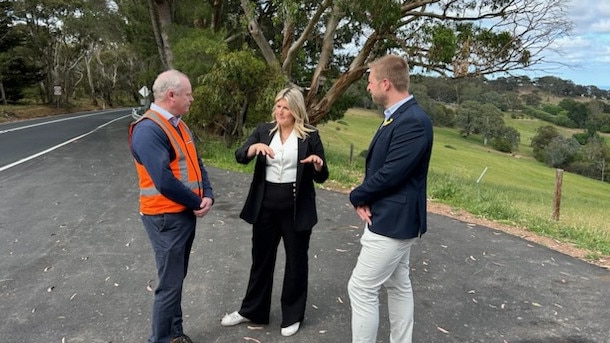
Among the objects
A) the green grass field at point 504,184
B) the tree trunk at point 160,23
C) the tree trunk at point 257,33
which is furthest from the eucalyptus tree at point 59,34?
the green grass field at point 504,184

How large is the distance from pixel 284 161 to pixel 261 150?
0.63 feet

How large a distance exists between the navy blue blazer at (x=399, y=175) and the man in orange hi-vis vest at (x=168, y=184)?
1.11m

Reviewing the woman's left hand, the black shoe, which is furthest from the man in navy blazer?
the black shoe

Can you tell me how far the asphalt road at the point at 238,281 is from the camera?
11.7ft

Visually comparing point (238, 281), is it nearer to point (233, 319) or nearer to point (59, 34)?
point (233, 319)

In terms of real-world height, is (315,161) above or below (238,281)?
above

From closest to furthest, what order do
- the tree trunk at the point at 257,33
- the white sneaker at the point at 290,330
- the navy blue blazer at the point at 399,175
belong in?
the navy blue blazer at the point at 399,175, the white sneaker at the point at 290,330, the tree trunk at the point at 257,33

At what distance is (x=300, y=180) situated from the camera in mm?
3350

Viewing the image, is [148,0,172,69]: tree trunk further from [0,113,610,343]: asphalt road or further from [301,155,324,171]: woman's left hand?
[301,155,324,171]: woman's left hand

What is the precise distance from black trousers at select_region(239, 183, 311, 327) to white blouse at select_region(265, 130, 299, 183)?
6 centimetres

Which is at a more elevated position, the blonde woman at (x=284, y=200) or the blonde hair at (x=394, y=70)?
the blonde hair at (x=394, y=70)

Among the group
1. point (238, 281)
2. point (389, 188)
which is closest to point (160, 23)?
point (238, 281)

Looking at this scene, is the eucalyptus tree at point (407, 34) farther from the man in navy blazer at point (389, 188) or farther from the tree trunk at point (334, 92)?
the man in navy blazer at point (389, 188)

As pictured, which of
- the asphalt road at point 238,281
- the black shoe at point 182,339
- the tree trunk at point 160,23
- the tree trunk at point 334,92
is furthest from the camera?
the tree trunk at point 160,23
